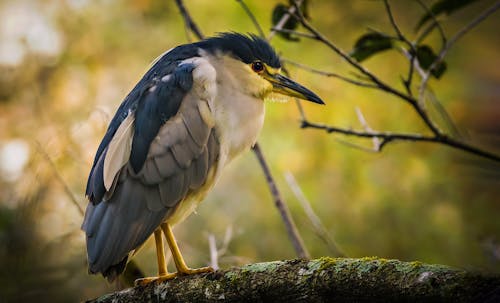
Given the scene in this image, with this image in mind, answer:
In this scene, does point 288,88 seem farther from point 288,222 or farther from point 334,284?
point 334,284

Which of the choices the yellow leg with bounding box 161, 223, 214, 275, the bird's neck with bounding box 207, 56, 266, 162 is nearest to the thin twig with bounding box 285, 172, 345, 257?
the bird's neck with bounding box 207, 56, 266, 162

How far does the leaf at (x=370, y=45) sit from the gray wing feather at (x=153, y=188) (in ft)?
2.08

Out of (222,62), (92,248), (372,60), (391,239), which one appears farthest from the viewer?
(372,60)

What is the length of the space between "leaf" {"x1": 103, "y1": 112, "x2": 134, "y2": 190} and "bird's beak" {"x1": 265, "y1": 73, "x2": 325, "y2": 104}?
651mm

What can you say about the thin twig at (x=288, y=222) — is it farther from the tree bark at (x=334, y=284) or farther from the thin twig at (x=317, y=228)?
the tree bark at (x=334, y=284)

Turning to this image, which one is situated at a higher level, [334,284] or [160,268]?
[160,268]

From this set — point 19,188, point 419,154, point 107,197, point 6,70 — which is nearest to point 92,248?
point 107,197

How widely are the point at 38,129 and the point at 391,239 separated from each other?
298 cm

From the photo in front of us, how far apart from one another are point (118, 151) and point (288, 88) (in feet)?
2.56

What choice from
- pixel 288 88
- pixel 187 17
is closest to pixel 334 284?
pixel 288 88

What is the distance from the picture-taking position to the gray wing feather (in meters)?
2.32

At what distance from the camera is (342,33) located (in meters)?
5.75

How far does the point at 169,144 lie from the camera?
8.29ft

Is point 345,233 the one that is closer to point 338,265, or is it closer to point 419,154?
point 419,154
